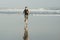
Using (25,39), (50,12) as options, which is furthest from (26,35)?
(50,12)

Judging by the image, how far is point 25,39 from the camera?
397mm

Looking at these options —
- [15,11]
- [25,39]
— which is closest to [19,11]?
[15,11]

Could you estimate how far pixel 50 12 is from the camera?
44 centimetres

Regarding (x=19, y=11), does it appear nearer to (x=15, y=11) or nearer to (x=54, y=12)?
(x=15, y=11)

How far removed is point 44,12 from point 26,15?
6 cm

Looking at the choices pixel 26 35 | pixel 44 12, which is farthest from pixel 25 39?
pixel 44 12

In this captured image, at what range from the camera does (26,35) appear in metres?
0.40

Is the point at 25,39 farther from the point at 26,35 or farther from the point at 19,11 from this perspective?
the point at 19,11

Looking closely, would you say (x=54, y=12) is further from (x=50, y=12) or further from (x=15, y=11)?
(x=15, y=11)

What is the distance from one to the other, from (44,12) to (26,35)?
104 millimetres

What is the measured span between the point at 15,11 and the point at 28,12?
64 millimetres

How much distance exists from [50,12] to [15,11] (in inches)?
5.0

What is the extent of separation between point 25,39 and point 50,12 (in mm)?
128

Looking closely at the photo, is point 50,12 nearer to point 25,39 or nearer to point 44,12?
point 44,12
